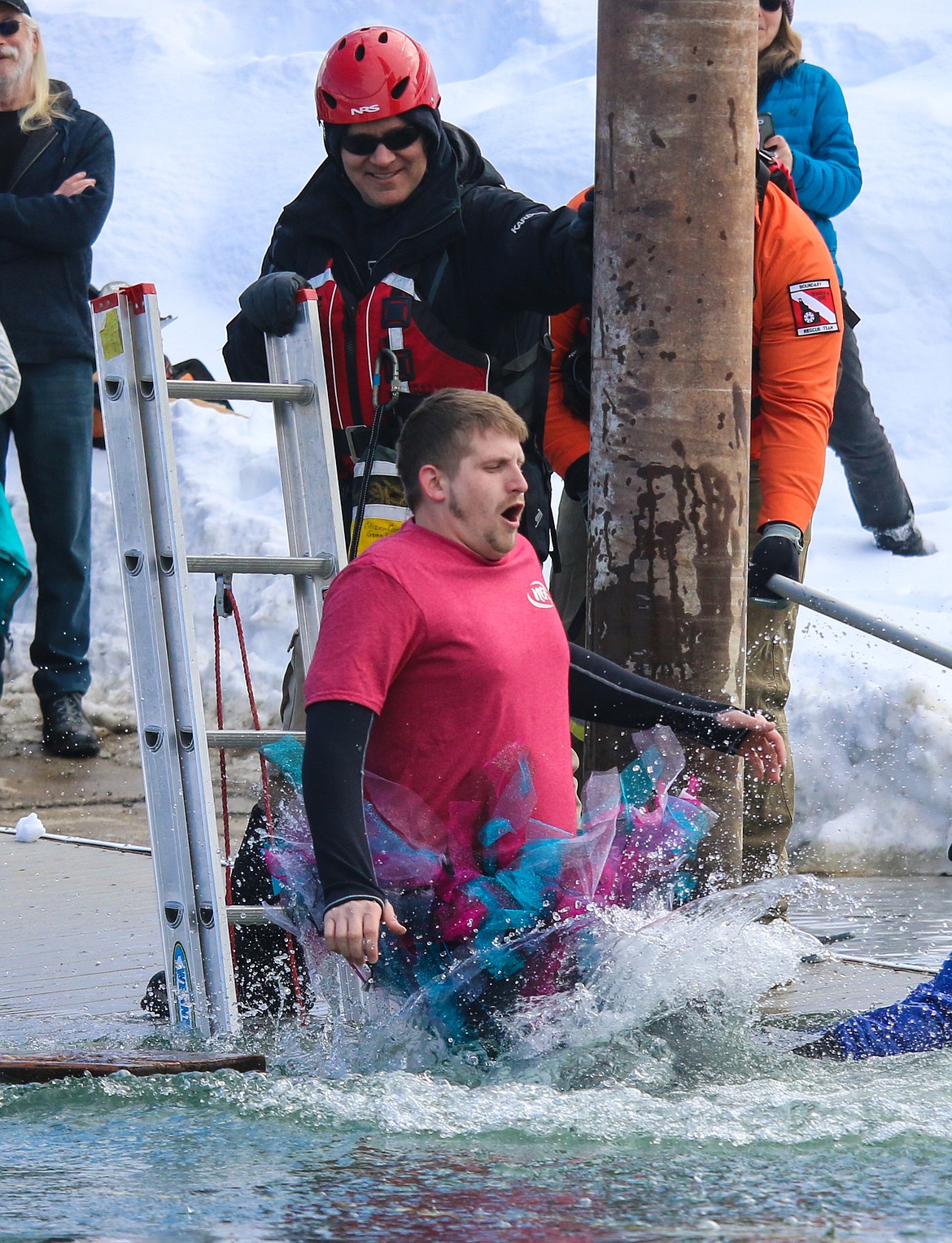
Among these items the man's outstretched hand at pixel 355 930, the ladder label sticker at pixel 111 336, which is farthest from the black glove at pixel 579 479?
the man's outstretched hand at pixel 355 930

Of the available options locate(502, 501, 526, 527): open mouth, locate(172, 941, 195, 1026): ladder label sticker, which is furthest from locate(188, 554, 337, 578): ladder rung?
locate(172, 941, 195, 1026): ladder label sticker

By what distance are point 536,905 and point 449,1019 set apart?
0.90 feet

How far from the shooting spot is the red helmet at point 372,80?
14.5 ft

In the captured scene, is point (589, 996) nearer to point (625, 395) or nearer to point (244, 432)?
point (625, 395)

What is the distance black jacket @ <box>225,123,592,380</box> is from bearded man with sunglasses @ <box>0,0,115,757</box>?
2898 millimetres

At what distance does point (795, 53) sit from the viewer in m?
6.18

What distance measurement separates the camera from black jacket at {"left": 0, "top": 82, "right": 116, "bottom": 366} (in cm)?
720

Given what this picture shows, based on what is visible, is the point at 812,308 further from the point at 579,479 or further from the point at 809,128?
the point at 809,128

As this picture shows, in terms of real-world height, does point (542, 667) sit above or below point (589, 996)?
above

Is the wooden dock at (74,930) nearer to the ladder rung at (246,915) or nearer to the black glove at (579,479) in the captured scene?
the ladder rung at (246,915)

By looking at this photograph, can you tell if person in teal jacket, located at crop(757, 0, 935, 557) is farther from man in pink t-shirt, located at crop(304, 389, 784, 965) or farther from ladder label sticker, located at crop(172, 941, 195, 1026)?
ladder label sticker, located at crop(172, 941, 195, 1026)

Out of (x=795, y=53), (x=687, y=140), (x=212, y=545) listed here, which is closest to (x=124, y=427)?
(x=687, y=140)

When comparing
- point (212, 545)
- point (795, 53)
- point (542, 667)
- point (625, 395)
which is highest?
point (795, 53)

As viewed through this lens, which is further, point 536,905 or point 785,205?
point 785,205
